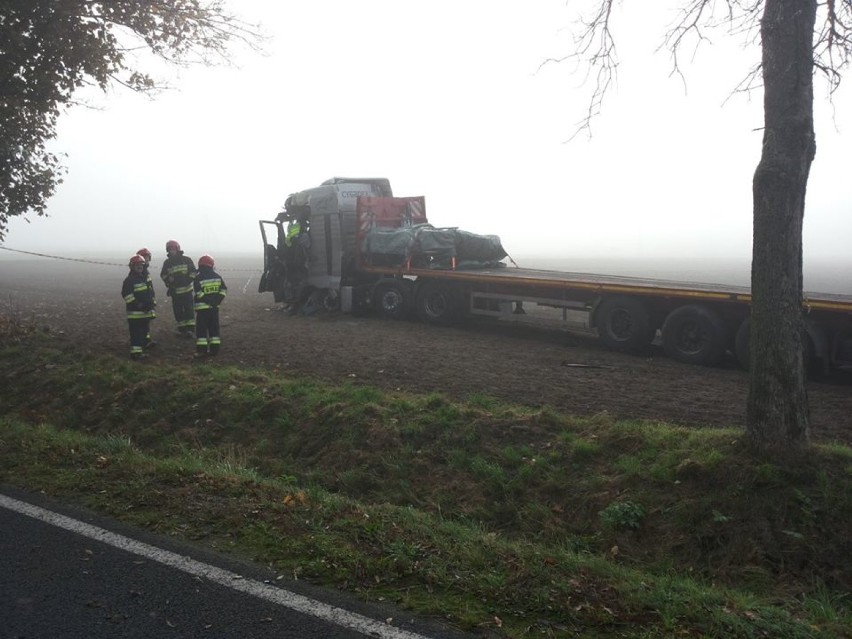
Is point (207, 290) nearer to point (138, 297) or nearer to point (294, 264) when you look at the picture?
point (138, 297)

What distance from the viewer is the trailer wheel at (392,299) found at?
52.7 feet

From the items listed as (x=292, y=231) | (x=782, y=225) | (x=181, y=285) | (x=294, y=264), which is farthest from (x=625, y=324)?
(x=294, y=264)

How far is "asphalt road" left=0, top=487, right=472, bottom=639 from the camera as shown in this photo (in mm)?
3561

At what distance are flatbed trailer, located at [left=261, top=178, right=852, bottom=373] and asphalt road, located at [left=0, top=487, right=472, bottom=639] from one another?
8.30 metres

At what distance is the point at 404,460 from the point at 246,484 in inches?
72.2

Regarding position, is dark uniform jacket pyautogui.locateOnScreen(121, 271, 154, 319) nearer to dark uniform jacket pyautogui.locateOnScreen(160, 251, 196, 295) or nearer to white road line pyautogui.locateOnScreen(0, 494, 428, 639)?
dark uniform jacket pyautogui.locateOnScreen(160, 251, 196, 295)

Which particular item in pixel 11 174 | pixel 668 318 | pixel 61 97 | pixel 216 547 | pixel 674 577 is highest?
pixel 61 97

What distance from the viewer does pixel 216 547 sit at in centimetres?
456

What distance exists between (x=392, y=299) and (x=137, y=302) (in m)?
6.03

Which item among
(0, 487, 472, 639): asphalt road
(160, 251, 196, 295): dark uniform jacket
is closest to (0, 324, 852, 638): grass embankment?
(0, 487, 472, 639): asphalt road

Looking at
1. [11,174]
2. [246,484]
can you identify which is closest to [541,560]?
[246,484]

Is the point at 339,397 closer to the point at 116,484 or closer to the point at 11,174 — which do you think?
the point at 116,484

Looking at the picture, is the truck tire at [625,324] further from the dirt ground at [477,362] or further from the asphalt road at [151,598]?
the asphalt road at [151,598]

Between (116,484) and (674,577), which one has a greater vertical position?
(116,484)
